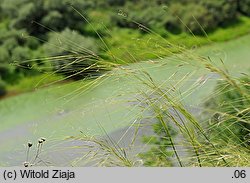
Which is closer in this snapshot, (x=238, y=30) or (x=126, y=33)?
(x=126, y=33)

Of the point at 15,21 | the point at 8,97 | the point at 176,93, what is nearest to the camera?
the point at 176,93

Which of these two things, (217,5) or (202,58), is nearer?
(202,58)

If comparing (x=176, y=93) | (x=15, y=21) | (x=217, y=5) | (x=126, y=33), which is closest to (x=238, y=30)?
(x=217, y=5)

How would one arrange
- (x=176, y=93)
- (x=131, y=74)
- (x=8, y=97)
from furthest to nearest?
(x=8, y=97), (x=176, y=93), (x=131, y=74)

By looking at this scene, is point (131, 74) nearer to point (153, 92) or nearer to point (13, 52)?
point (153, 92)

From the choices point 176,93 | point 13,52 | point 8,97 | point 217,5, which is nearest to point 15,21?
point 13,52

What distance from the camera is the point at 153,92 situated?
1.23 metres

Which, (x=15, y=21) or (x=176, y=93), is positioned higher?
(x=15, y=21)

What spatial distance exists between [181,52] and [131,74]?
125 mm

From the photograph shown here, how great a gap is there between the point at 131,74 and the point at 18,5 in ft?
26.8
